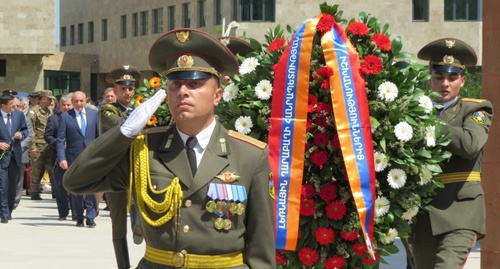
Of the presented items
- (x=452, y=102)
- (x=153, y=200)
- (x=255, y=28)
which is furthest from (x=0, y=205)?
(x=255, y=28)

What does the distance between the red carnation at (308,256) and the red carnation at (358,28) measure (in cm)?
150

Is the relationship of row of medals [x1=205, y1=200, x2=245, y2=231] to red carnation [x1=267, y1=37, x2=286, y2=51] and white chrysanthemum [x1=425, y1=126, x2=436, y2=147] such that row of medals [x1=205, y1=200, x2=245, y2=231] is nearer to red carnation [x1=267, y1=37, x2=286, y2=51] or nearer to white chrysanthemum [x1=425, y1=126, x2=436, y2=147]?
white chrysanthemum [x1=425, y1=126, x2=436, y2=147]

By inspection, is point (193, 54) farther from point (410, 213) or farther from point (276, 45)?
point (410, 213)

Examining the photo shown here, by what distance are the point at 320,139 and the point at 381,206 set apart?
23.4 inches

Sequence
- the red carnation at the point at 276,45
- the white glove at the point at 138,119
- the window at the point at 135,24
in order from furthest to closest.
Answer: the window at the point at 135,24, the red carnation at the point at 276,45, the white glove at the point at 138,119

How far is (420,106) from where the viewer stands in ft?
26.4

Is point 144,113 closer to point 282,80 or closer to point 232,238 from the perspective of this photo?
point 232,238

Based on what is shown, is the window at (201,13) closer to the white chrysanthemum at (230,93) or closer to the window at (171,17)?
the window at (171,17)

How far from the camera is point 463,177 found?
8523 mm

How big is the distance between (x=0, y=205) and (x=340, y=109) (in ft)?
37.5

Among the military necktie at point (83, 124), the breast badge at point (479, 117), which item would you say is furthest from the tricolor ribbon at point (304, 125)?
the military necktie at point (83, 124)

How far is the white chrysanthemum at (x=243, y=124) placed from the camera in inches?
314

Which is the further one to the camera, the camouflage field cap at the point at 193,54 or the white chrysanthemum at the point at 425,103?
the white chrysanthemum at the point at 425,103

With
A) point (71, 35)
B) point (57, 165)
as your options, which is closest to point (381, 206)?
point (57, 165)
